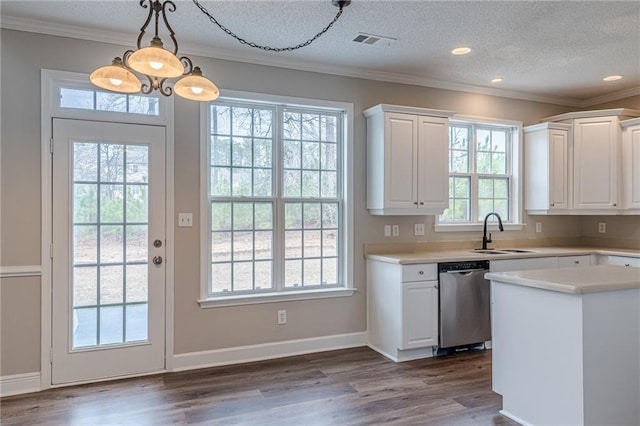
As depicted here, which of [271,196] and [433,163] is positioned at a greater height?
[433,163]

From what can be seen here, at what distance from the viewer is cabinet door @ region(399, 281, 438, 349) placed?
11.9 feet

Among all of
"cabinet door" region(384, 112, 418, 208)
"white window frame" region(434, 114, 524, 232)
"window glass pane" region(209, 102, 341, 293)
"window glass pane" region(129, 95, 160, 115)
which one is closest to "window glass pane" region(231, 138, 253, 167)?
"window glass pane" region(209, 102, 341, 293)

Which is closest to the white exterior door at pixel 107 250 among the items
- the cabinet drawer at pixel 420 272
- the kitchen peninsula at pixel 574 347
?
the cabinet drawer at pixel 420 272

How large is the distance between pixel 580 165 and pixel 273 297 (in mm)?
3632

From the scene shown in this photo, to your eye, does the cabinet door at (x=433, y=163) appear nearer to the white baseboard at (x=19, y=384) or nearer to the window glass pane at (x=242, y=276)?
the window glass pane at (x=242, y=276)

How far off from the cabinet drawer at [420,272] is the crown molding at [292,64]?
187cm

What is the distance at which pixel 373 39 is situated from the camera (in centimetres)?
332

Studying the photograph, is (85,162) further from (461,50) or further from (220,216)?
(461,50)

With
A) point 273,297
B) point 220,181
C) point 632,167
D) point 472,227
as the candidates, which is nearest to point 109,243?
point 220,181

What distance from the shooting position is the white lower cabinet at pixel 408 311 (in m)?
3.63

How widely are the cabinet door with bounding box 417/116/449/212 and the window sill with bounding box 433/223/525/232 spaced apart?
0.37 m

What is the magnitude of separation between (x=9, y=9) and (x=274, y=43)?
5.91ft

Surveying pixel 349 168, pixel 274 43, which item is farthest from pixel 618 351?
pixel 274 43

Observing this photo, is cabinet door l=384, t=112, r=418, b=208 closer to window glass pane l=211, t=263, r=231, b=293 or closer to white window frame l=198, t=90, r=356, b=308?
white window frame l=198, t=90, r=356, b=308
